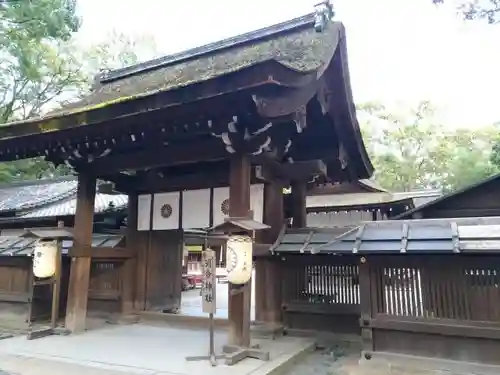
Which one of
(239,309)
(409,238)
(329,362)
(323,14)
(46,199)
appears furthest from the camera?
(46,199)

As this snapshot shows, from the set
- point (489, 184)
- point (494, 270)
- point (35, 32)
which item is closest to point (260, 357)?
point (494, 270)

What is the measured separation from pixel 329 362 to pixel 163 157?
362 cm

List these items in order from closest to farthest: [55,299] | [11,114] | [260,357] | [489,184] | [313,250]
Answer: [260,357]
[313,250]
[55,299]
[489,184]
[11,114]

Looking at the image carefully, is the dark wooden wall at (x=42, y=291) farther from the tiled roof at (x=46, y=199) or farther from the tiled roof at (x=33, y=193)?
the tiled roof at (x=33, y=193)

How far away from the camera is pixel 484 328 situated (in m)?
4.36

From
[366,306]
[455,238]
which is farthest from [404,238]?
[366,306]

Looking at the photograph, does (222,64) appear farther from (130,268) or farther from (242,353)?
(242,353)

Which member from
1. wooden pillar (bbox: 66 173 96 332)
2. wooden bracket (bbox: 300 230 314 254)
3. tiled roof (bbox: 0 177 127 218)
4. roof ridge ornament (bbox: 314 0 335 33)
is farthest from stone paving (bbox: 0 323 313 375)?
tiled roof (bbox: 0 177 127 218)

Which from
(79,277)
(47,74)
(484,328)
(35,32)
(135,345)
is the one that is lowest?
(135,345)

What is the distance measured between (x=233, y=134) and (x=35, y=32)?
10.8m

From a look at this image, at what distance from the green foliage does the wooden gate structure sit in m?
21.2

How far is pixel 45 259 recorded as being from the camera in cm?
583

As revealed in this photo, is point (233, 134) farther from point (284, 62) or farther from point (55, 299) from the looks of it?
point (55, 299)

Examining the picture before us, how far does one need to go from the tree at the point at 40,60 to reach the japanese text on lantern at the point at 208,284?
10.6 meters
